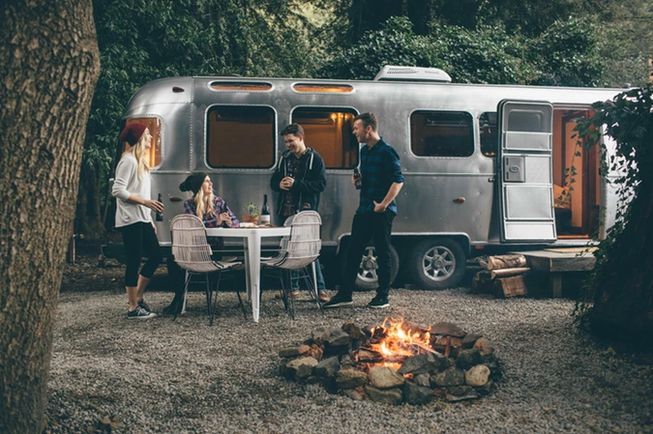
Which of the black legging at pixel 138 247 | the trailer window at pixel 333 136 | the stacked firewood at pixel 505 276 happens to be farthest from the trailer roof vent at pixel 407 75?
the black legging at pixel 138 247

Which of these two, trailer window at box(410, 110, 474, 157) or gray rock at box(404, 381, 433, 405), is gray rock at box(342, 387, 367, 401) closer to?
gray rock at box(404, 381, 433, 405)

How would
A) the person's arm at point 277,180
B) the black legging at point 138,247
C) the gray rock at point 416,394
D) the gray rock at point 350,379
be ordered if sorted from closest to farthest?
the gray rock at point 416,394 < the gray rock at point 350,379 < the black legging at point 138,247 < the person's arm at point 277,180

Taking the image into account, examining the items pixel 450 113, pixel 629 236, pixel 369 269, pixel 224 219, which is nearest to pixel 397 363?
pixel 629 236

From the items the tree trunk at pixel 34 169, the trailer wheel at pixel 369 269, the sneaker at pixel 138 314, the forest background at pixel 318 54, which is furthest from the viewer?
the forest background at pixel 318 54

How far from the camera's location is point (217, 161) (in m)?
10.1

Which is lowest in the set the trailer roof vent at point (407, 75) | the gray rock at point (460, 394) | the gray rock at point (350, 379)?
the gray rock at point (460, 394)

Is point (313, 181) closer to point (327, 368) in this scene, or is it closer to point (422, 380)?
point (327, 368)

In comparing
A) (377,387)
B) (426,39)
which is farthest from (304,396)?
(426,39)

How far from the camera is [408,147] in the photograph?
10508mm

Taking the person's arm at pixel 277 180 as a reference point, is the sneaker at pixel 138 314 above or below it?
below

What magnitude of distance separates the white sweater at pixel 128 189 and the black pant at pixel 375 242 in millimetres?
2197

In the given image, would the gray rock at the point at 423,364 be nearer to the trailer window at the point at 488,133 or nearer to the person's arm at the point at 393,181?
the person's arm at the point at 393,181

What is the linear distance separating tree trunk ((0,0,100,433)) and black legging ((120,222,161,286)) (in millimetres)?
3669

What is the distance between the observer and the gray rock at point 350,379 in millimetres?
5535
